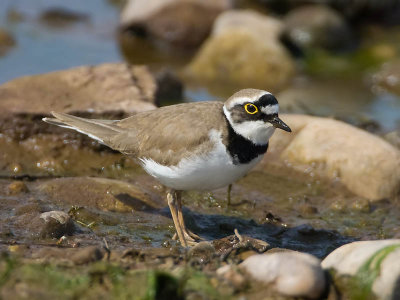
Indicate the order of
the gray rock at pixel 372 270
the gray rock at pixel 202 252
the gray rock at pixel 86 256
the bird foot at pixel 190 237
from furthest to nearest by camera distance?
the bird foot at pixel 190 237 < the gray rock at pixel 202 252 < the gray rock at pixel 86 256 < the gray rock at pixel 372 270

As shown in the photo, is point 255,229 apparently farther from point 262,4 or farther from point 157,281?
point 262,4

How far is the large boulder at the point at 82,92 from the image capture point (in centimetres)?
815

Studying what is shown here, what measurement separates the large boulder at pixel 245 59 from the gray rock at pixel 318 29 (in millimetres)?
791

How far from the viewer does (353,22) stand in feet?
49.5

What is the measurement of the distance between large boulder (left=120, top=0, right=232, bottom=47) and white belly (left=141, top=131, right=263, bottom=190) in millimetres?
8295

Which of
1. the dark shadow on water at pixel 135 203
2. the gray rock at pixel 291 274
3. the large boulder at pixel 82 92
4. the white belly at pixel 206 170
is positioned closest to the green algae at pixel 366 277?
the gray rock at pixel 291 274

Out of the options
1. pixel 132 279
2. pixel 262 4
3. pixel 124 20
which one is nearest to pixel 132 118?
pixel 132 279

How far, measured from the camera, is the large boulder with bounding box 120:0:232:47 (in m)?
13.9

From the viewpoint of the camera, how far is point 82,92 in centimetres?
851

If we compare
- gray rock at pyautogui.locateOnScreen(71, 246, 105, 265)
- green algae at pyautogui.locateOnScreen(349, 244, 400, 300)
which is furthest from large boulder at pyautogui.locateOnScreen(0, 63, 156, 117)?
green algae at pyautogui.locateOnScreen(349, 244, 400, 300)

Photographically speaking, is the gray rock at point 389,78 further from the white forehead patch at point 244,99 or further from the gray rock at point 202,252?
the gray rock at point 202,252

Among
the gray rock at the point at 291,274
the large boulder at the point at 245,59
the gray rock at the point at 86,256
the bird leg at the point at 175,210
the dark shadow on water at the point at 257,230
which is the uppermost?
the gray rock at the point at 291,274

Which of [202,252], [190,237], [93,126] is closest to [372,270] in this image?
[202,252]

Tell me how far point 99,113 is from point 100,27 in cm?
739
